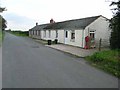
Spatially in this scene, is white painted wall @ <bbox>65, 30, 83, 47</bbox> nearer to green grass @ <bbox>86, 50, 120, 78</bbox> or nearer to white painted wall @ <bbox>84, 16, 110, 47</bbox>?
white painted wall @ <bbox>84, 16, 110, 47</bbox>

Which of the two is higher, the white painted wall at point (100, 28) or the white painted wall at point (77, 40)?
the white painted wall at point (100, 28)

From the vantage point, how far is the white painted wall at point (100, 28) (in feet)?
86.7

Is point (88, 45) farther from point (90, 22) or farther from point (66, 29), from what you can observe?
point (66, 29)

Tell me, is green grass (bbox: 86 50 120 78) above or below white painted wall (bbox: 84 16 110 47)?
below

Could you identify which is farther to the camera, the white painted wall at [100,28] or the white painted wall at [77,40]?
the white painted wall at [77,40]

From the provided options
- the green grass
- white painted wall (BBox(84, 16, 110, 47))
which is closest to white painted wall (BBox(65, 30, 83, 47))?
white painted wall (BBox(84, 16, 110, 47))

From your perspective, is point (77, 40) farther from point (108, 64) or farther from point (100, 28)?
point (108, 64)

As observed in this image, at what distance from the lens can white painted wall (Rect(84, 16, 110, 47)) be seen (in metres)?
26.4

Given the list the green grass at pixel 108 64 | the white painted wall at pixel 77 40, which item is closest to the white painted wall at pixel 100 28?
the white painted wall at pixel 77 40

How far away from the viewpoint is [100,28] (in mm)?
27266

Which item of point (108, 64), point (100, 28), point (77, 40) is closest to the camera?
point (108, 64)

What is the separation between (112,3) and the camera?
18.9m

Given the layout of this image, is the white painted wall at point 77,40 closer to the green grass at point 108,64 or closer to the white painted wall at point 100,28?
the white painted wall at point 100,28

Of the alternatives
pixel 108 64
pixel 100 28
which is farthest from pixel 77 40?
pixel 108 64
